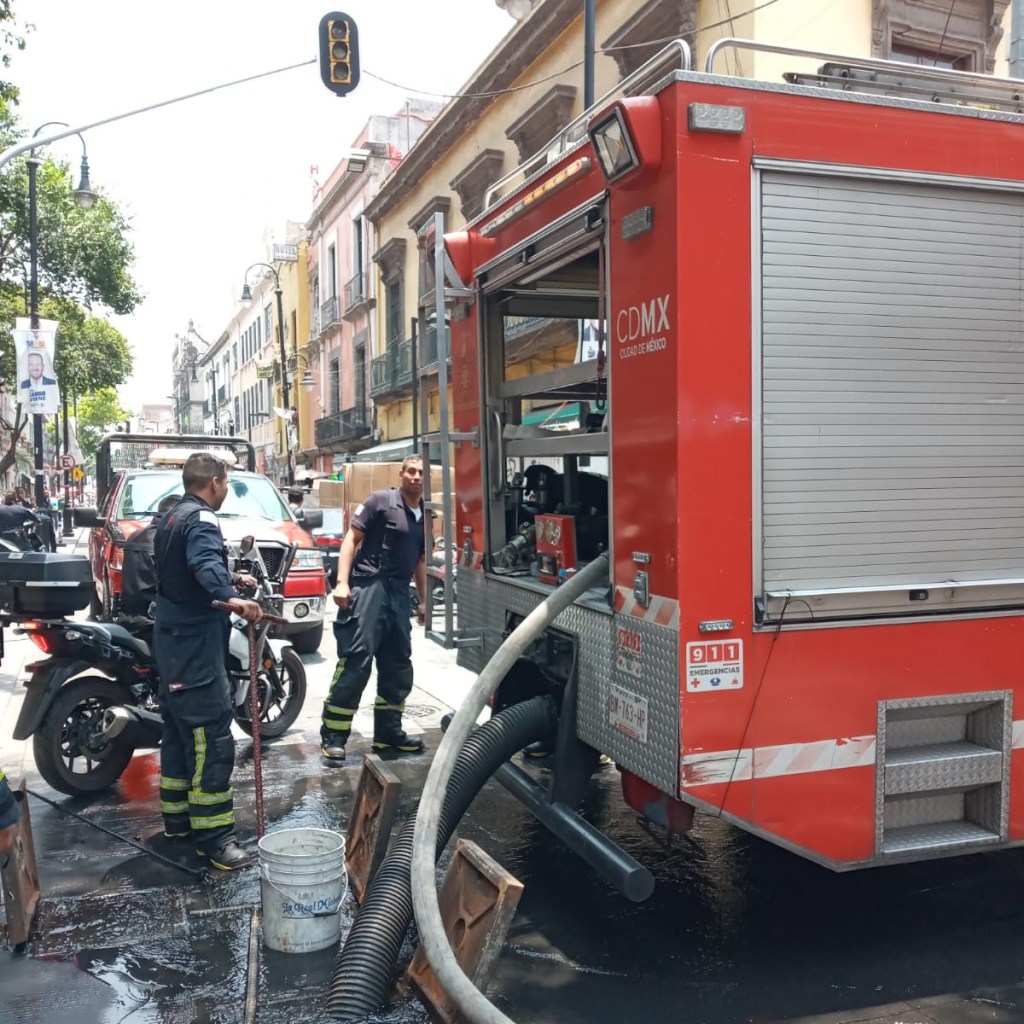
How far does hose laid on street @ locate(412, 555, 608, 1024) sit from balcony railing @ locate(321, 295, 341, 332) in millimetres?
33183

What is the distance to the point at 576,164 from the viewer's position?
424cm

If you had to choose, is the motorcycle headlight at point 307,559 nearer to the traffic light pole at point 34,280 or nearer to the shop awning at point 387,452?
the traffic light pole at point 34,280

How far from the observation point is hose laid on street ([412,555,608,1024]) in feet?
10.00

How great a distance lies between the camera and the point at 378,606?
630cm

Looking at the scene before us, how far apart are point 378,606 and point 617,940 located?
2.87 m

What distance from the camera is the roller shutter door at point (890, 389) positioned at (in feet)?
11.6

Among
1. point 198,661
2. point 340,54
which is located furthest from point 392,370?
point 198,661

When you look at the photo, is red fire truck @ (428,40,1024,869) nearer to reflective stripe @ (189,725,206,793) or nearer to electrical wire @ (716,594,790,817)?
electrical wire @ (716,594,790,817)

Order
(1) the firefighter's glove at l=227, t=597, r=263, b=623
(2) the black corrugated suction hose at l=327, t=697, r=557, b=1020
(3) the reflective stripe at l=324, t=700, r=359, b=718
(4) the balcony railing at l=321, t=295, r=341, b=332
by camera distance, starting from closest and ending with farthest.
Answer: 1. (2) the black corrugated suction hose at l=327, t=697, r=557, b=1020
2. (1) the firefighter's glove at l=227, t=597, r=263, b=623
3. (3) the reflective stripe at l=324, t=700, r=359, b=718
4. (4) the balcony railing at l=321, t=295, r=341, b=332

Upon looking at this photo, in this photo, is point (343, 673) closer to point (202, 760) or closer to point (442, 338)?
point (202, 760)

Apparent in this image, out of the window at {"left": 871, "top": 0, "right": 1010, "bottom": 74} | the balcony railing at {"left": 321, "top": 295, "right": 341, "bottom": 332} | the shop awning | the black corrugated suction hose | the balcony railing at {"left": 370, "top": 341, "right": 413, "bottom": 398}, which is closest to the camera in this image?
the black corrugated suction hose

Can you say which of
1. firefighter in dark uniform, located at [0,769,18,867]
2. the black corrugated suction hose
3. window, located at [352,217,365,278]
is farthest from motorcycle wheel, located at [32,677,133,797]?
window, located at [352,217,365,278]

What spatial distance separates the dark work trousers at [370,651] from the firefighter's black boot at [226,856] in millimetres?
1653

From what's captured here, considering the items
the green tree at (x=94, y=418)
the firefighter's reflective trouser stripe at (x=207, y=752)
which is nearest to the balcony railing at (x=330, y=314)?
the firefighter's reflective trouser stripe at (x=207, y=752)
